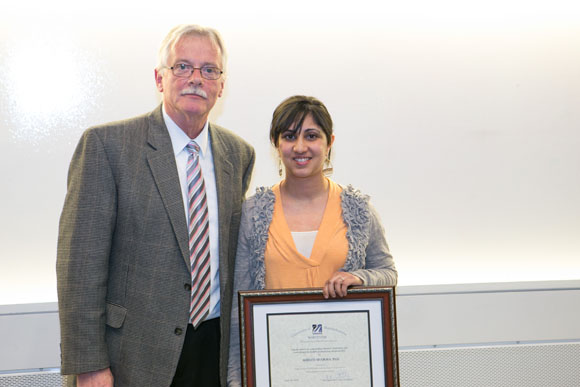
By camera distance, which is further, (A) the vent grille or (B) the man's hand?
(A) the vent grille

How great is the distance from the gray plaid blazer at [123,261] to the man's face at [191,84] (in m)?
0.16

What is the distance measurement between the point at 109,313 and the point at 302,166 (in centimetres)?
81

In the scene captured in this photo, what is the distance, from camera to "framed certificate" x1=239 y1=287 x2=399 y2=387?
5.45 feet

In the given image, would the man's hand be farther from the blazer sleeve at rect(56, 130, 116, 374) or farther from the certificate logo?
the certificate logo

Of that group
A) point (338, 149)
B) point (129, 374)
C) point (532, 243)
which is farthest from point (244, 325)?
point (532, 243)

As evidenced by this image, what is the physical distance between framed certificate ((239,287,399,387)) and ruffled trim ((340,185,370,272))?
0.19 metres

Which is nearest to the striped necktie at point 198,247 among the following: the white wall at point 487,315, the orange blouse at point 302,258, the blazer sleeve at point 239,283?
the blazer sleeve at point 239,283

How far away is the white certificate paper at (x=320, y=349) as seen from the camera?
166 cm

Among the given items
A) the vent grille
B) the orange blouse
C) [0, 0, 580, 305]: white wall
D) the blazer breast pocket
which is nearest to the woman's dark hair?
the orange blouse

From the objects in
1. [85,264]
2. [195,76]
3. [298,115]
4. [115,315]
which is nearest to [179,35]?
[195,76]

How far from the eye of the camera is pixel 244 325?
5.47ft

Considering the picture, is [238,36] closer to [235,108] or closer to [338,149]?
[235,108]

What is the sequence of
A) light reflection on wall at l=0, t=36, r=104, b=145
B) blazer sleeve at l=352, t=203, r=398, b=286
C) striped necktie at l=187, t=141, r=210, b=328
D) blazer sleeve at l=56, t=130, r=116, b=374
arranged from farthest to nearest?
light reflection on wall at l=0, t=36, r=104, b=145 → blazer sleeve at l=352, t=203, r=398, b=286 → striped necktie at l=187, t=141, r=210, b=328 → blazer sleeve at l=56, t=130, r=116, b=374

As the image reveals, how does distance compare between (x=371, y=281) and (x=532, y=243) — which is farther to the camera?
(x=532, y=243)
